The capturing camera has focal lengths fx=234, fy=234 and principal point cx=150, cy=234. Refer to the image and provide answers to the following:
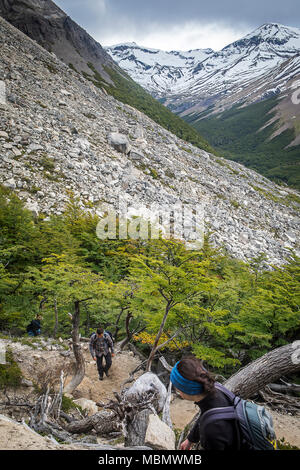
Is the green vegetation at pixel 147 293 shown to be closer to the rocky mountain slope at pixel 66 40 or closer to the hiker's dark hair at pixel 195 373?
the hiker's dark hair at pixel 195 373

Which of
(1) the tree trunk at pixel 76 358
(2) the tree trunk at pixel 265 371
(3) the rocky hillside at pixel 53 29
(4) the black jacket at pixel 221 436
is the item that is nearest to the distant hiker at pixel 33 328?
(1) the tree trunk at pixel 76 358

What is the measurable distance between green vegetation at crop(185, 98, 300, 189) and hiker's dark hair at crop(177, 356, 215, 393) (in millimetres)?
74562

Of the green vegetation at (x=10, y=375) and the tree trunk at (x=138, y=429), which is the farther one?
the green vegetation at (x=10, y=375)

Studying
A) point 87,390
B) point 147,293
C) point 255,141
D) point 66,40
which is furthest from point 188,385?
point 255,141

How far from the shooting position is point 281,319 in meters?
5.76

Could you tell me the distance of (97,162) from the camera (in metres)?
17.7

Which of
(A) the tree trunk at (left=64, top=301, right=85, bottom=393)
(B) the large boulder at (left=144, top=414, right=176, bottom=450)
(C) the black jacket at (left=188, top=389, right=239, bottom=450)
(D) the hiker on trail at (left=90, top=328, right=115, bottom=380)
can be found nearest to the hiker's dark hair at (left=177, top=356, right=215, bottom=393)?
(C) the black jacket at (left=188, top=389, right=239, bottom=450)

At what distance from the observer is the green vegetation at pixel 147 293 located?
17.4 feet

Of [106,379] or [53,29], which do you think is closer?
[106,379]

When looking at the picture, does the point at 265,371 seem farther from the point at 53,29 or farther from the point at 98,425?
the point at 53,29

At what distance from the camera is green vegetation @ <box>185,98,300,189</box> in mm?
Answer: 80125

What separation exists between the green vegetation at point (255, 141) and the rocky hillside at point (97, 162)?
5189 centimetres

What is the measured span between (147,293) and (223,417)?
4717 millimetres

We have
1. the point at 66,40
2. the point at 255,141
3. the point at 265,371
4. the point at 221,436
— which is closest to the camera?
the point at 221,436
